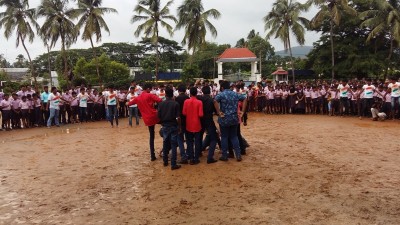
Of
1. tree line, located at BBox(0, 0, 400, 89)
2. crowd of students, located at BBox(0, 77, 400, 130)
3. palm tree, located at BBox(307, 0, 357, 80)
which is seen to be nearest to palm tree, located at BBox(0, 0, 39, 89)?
tree line, located at BBox(0, 0, 400, 89)

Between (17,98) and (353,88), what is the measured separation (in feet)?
48.7

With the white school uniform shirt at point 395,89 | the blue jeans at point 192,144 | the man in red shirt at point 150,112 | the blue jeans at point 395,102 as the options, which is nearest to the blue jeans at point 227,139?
the blue jeans at point 192,144

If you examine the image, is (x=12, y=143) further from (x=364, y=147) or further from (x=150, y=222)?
(x=364, y=147)

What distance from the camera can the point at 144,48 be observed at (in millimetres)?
65938

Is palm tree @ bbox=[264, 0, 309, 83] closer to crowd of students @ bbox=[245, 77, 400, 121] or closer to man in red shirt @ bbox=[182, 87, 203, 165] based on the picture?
crowd of students @ bbox=[245, 77, 400, 121]

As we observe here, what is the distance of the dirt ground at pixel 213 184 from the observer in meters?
5.12

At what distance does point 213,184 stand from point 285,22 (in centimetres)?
2865

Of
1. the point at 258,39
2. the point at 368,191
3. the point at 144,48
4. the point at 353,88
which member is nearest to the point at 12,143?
the point at 368,191

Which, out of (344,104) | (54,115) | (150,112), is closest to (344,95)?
(344,104)

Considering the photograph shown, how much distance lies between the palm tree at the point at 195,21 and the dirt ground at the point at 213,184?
21.8 metres

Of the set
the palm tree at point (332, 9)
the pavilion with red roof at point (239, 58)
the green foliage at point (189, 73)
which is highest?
the palm tree at point (332, 9)

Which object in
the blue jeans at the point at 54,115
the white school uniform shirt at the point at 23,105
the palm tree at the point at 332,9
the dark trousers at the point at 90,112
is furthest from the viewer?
the palm tree at the point at 332,9

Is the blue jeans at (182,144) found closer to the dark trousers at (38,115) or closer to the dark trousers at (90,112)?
the dark trousers at (38,115)

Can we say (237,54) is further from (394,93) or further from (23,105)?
(23,105)
